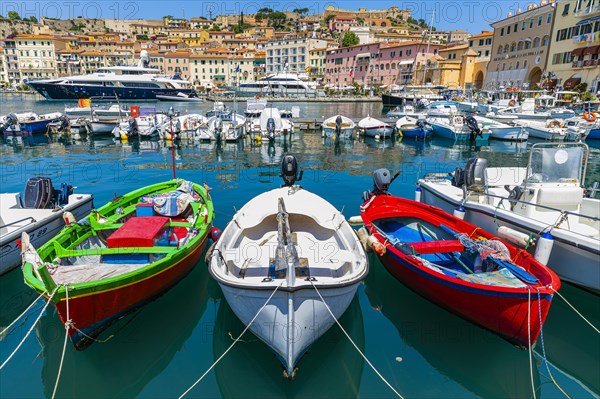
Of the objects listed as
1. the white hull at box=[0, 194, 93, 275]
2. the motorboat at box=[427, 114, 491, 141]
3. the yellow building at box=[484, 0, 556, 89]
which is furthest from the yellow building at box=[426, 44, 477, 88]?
the white hull at box=[0, 194, 93, 275]

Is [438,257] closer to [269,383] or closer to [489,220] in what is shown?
[489,220]

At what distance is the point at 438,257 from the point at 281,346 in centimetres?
449

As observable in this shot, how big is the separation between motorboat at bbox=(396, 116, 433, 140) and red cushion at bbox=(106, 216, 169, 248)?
27.7 metres

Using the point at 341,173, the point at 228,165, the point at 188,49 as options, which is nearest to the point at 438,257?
the point at 341,173

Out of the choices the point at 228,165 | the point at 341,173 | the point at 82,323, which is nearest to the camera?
the point at 82,323

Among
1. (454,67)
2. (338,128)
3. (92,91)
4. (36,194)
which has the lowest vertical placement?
(36,194)

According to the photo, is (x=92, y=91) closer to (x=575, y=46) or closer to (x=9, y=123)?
(x=9, y=123)

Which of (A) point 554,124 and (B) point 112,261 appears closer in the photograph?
(B) point 112,261

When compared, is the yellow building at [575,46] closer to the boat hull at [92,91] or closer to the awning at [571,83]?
the awning at [571,83]

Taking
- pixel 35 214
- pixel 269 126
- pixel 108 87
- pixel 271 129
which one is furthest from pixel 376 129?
pixel 108 87

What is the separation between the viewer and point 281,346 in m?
5.64

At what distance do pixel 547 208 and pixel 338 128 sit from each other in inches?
1001

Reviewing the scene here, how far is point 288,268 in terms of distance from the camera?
5543 millimetres

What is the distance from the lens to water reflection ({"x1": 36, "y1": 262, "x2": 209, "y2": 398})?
19.6ft
